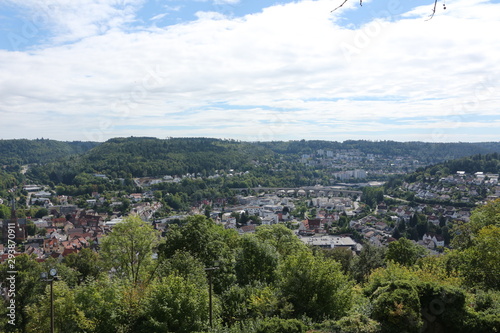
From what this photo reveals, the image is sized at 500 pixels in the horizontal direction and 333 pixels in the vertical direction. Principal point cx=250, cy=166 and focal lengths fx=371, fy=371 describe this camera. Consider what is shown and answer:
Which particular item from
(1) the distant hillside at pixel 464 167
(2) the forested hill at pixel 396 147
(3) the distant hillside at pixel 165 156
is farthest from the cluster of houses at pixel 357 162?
(1) the distant hillside at pixel 464 167

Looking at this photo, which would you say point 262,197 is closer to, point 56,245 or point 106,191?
point 106,191

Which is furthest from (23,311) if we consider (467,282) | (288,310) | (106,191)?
(106,191)

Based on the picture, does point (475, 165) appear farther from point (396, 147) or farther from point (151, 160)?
point (396, 147)

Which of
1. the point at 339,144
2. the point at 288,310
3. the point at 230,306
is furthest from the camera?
the point at 339,144

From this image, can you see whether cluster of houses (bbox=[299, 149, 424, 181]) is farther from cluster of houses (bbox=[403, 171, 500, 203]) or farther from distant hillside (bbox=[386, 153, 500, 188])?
cluster of houses (bbox=[403, 171, 500, 203])

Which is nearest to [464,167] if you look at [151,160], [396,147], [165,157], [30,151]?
[165,157]
